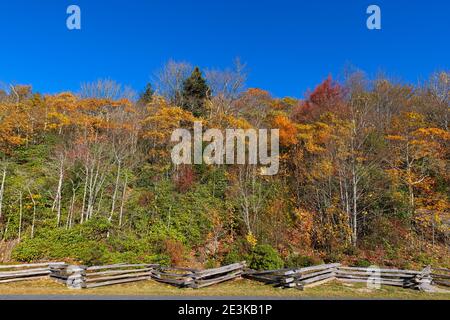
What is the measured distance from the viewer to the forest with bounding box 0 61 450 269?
18203 millimetres

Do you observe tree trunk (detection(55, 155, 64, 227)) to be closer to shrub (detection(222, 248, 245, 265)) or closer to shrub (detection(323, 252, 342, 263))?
shrub (detection(222, 248, 245, 265))

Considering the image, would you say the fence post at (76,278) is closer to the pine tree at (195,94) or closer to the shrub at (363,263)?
the shrub at (363,263)

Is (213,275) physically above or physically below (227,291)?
below

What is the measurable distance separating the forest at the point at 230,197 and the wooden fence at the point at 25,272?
2.23 metres

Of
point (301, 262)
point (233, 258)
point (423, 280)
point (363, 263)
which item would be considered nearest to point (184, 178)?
point (233, 258)

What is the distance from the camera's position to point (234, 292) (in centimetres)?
1203

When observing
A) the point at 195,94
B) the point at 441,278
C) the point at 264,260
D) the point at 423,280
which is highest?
the point at 195,94

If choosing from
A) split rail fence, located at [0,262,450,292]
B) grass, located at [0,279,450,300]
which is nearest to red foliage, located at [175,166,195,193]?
split rail fence, located at [0,262,450,292]

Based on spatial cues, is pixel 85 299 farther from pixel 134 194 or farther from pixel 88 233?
pixel 134 194

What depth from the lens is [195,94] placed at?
3506cm

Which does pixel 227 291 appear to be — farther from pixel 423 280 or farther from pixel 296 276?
pixel 423 280

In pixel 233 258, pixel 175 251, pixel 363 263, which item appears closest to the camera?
pixel 363 263

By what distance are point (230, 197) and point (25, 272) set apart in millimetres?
12996
